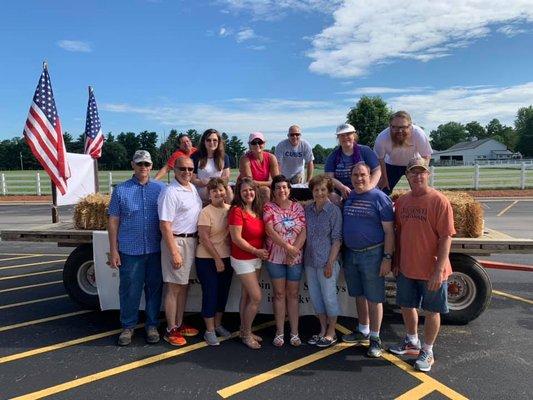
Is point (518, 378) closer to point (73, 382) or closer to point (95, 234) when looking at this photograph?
point (73, 382)

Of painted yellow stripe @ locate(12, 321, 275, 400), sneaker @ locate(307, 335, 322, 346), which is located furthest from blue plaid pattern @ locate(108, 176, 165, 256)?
sneaker @ locate(307, 335, 322, 346)

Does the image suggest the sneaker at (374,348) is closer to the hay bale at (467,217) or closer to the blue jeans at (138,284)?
the hay bale at (467,217)

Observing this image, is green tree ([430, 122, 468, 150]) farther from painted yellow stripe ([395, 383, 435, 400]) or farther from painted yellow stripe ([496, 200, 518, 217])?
painted yellow stripe ([395, 383, 435, 400])

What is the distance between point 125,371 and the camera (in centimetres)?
361

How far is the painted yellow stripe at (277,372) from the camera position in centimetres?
328

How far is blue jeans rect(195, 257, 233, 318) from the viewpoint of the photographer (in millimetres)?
4055

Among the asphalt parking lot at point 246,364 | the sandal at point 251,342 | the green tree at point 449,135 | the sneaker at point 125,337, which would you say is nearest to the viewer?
the asphalt parking lot at point 246,364

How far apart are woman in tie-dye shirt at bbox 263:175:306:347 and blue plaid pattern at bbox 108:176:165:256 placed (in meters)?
1.12

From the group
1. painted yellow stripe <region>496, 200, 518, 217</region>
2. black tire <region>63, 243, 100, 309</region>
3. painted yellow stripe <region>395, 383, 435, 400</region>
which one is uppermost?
black tire <region>63, 243, 100, 309</region>

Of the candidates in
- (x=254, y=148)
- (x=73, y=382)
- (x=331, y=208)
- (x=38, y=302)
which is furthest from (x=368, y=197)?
(x=38, y=302)

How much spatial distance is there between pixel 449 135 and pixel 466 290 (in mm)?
147881

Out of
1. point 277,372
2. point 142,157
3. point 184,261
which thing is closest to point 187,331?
point 184,261

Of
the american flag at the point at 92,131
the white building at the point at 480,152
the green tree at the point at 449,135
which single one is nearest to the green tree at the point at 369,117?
the american flag at the point at 92,131

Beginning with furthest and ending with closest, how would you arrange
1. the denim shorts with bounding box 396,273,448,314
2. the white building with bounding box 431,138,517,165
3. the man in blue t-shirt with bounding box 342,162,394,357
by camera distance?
the white building with bounding box 431,138,517,165 → the man in blue t-shirt with bounding box 342,162,394,357 → the denim shorts with bounding box 396,273,448,314
